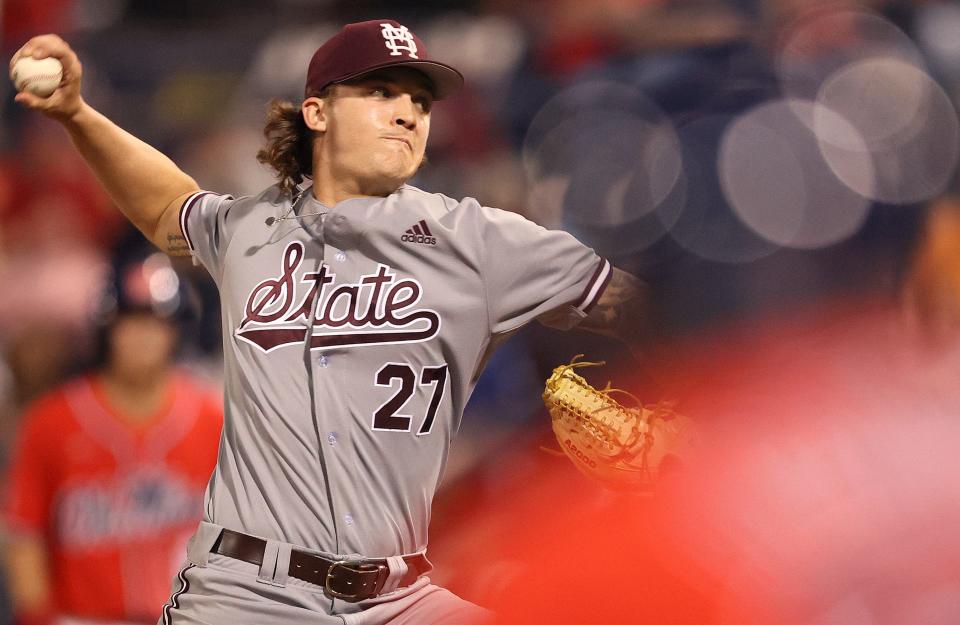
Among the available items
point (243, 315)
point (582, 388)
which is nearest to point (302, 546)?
point (243, 315)

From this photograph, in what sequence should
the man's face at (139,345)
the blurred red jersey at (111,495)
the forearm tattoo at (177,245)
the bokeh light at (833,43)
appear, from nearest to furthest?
the forearm tattoo at (177,245) → the blurred red jersey at (111,495) → the man's face at (139,345) → the bokeh light at (833,43)

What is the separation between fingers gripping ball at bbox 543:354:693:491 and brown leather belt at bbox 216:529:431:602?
50 cm

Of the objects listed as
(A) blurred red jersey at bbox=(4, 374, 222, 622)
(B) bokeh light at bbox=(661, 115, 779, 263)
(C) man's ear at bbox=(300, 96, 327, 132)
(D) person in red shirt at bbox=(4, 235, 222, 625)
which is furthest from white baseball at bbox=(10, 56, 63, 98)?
(B) bokeh light at bbox=(661, 115, 779, 263)

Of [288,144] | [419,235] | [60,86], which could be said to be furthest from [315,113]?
[60,86]

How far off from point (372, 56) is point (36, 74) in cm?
67

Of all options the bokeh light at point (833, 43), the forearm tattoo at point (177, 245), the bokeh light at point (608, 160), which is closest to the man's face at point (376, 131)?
the forearm tattoo at point (177, 245)

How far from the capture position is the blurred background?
2.53 metres

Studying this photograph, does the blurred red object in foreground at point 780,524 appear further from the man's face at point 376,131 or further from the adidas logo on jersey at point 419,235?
the man's face at point 376,131

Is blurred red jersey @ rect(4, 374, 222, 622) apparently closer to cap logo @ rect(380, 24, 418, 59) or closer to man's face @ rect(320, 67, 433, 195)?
man's face @ rect(320, 67, 433, 195)

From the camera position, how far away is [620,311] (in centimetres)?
228

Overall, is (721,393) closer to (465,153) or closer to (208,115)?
(465,153)

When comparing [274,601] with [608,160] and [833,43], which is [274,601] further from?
[608,160]

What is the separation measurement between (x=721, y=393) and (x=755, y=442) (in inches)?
23.6

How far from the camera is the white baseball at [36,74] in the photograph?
221 centimetres
